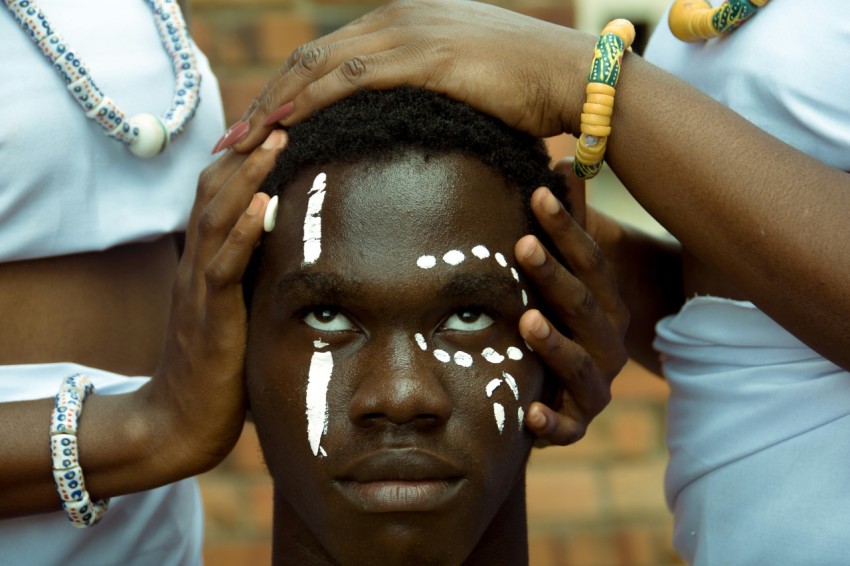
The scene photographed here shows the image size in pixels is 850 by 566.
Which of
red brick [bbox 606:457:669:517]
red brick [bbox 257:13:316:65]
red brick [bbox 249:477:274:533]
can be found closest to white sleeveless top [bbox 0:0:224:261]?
red brick [bbox 257:13:316:65]

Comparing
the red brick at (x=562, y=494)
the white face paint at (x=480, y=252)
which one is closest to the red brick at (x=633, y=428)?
the red brick at (x=562, y=494)

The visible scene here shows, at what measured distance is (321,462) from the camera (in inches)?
59.6

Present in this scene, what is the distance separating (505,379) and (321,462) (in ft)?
0.86

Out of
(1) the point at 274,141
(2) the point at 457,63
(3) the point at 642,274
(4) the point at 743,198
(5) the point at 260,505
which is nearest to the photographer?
(4) the point at 743,198

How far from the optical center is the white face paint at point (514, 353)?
1.56 meters

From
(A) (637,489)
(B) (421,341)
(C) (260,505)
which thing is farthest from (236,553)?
(B) (421,341)

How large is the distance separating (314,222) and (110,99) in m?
0.41

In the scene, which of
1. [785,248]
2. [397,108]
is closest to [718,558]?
[785,248]

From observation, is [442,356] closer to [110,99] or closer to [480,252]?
[480,252]

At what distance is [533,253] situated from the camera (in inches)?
60.2

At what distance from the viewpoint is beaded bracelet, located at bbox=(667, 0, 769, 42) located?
1551mm

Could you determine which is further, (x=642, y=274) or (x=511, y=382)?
(x=642, y=274)

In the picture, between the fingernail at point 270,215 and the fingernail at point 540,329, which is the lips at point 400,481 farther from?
the fingernail at point 270,215

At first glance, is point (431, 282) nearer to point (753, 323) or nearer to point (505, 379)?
point (505, 379)
